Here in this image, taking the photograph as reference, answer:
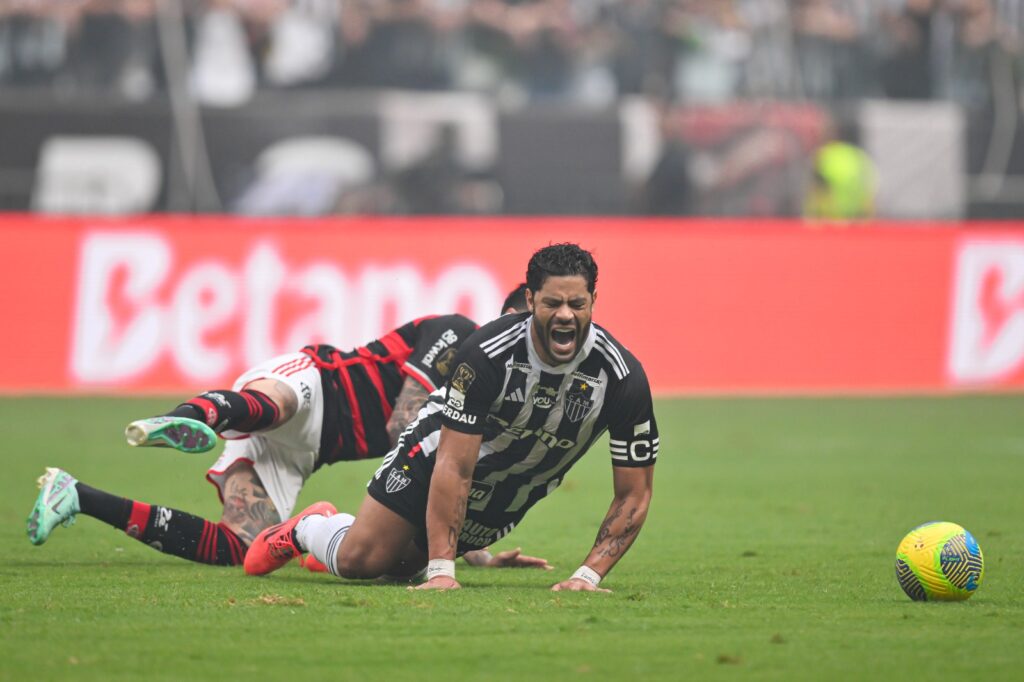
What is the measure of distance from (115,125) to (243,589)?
1325cm

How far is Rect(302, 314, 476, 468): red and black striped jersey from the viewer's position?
9.01 m

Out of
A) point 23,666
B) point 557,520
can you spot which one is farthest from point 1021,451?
point 23,666

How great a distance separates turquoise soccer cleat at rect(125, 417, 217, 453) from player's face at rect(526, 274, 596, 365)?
5.93 feet

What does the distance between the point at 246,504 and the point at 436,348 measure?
4.39ft

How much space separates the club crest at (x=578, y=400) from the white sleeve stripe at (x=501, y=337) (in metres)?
0.34

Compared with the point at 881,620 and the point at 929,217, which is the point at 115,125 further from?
the point at 881,620

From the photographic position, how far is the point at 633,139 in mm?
20797

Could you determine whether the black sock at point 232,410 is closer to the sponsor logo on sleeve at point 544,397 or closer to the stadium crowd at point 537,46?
the sponsor logo on sleeve at point 544,397

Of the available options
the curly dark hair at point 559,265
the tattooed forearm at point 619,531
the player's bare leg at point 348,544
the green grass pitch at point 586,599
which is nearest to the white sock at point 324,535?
Answer: the player's bare leg at point 348,544

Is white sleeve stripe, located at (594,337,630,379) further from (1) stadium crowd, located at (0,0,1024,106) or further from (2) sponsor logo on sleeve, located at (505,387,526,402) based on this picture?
(1) stadium crowd, located at (0,0,1024,106)

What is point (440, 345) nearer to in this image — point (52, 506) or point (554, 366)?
point (554, 366)

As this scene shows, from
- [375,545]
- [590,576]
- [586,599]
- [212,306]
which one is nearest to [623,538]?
[590,576]

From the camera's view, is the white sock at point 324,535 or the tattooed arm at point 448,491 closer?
the tattooed arm at point 448,491

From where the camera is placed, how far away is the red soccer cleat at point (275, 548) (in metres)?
7.92
